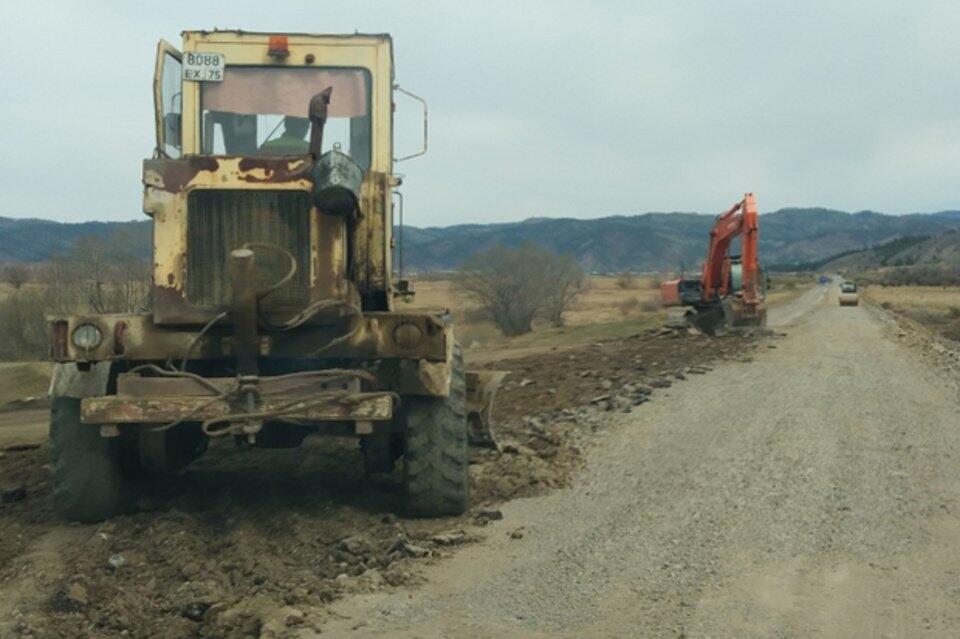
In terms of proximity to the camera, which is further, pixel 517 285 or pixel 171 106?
pixel 517 285

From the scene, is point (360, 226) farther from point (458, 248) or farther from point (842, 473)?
point (458, 248)

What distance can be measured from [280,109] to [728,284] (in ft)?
62.3

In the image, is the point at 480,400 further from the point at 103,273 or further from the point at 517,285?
the point at 517,285

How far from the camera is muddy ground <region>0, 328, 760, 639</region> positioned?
553 cm

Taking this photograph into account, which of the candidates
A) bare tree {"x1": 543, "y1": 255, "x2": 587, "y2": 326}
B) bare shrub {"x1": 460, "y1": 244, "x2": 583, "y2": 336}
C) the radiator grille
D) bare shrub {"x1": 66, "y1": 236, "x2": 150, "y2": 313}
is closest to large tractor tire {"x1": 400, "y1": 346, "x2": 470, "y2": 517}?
the radiator grille

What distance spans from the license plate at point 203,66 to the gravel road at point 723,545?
13.0ft

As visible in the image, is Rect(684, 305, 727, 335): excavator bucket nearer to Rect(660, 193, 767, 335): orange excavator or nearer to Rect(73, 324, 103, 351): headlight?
Rect(660, 193, 767, 335): orange excavator

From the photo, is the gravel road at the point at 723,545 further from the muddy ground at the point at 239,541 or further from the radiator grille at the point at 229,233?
the radiator grille at the point at 229,233

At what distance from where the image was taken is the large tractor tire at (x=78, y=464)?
7422 mm

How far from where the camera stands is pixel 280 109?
8203 millimetres

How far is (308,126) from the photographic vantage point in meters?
8.19

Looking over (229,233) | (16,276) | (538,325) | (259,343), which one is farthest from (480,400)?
(538,325)

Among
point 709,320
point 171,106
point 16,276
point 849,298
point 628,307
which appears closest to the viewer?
point 171,106

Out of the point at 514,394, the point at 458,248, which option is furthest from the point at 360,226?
the point at 458,248
